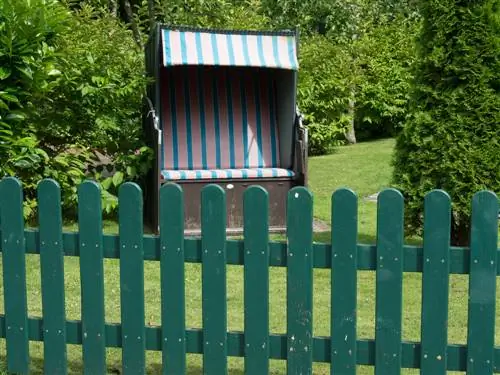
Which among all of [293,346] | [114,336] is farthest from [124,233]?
[293,346]

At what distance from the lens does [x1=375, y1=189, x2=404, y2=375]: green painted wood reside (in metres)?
3.49

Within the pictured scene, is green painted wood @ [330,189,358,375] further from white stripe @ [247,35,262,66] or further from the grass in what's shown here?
white stripe @ [247,35,262,66]

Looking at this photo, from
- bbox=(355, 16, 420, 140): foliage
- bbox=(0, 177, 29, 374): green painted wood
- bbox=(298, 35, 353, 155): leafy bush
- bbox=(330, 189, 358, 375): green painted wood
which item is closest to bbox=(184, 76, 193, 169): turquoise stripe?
bbox=(0, 177, 29, 374): green painted wood

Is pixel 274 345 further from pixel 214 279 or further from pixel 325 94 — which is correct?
pixel 325 94

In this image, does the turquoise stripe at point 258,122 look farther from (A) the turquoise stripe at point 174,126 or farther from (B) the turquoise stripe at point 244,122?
(A) the turquoise stripe at point 174,126

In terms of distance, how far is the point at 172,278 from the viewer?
3730 mm

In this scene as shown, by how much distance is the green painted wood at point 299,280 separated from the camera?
3.59 m

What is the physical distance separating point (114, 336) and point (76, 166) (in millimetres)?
4712

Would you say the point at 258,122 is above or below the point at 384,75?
below

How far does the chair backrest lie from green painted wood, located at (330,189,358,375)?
5.36 m

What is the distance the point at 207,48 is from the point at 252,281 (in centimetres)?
489

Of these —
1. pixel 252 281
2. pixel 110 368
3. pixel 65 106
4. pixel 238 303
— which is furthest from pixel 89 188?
pixel 65 106

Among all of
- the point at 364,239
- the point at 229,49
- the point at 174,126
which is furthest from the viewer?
the point at 174,126

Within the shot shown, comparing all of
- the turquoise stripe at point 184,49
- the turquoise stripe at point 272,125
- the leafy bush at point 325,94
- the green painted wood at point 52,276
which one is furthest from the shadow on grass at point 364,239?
the leafy bush at point 325,94
